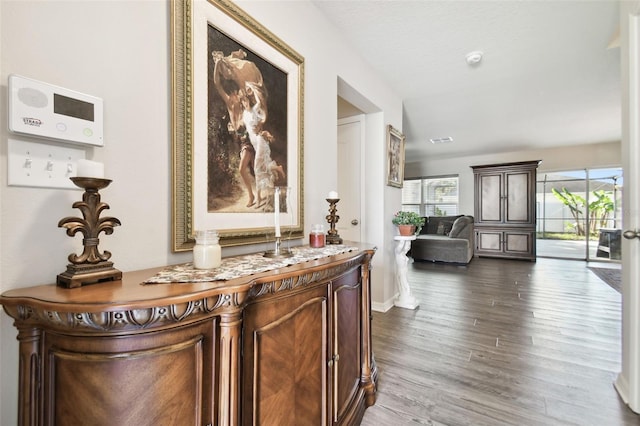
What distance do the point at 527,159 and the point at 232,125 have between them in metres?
7.70

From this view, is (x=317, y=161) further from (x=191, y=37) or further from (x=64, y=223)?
(x=64, y=223)

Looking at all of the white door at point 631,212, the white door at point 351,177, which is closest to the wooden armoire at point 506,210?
the white door at point 351,177

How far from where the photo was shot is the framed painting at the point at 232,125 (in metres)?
1.11

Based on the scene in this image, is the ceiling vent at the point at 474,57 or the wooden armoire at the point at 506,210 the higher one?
the ceiling vent at the point at 474,57

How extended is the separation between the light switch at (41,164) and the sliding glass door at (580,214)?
8.36m

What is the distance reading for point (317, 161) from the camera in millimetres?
1956

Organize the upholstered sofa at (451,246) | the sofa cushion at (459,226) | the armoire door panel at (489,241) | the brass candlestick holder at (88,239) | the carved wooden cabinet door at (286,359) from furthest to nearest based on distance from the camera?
the armoire door panel at (489,241) < the sofa cushion at (459,226) < the upholstered sofa at (451,246) < the carved wooden cabinet door at (286,359) < the brass candlestick holder at (88,239)

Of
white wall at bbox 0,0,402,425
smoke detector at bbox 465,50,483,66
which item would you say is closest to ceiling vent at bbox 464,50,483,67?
smoke detector at bbox 465,50,483,66

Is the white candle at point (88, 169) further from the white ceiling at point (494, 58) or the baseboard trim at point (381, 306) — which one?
the baseboard trim at point (381, 306)

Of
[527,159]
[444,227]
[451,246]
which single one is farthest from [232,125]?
[527,159]

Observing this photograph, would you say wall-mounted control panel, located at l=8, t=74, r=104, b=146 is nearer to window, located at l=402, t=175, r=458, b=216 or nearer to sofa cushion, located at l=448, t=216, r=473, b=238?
sofa cushion, located at l=448, t=216, r=473, b=238

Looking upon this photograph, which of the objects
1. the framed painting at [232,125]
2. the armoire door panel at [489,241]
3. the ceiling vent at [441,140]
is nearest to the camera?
the framed painting at [232,125]

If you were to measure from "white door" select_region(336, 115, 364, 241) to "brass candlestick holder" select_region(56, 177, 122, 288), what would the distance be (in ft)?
8.53

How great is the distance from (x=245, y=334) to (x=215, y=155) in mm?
778
